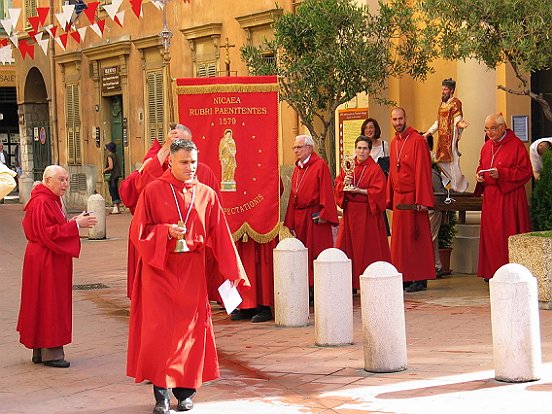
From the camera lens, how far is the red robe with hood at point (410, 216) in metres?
13.8

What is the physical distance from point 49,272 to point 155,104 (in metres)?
19.4

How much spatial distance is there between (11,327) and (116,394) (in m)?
3.83

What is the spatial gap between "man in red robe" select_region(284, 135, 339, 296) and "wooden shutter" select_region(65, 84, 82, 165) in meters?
21.8

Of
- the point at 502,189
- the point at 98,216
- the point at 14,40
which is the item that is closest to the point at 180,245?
the point at 502,189

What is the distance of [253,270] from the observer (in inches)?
484

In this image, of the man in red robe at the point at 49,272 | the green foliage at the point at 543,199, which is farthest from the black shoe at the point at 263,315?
the green foliage at the point at 543,199

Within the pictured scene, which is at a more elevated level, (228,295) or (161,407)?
(228,295)

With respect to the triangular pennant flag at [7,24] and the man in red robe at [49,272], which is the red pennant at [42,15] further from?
the man in red robe at [49,272]

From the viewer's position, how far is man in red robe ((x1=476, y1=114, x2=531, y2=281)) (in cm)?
1330

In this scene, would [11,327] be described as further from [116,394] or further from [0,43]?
[0,43]

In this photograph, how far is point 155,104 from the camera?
29.5 metres

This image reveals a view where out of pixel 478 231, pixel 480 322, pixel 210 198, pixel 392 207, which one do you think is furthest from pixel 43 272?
pixel 478 231

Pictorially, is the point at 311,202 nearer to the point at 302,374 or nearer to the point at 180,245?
the point at 302,374

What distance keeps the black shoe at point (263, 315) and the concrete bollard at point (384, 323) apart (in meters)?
3.10
